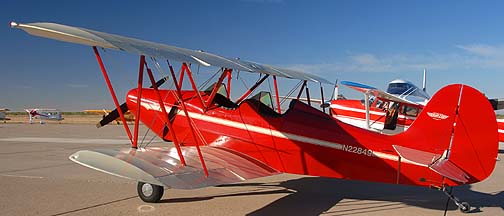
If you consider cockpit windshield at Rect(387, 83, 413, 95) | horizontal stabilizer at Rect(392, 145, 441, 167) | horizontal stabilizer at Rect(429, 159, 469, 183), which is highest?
cockpit windshield at Rect(387, 83, 413, 95)

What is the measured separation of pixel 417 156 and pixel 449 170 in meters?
0.50

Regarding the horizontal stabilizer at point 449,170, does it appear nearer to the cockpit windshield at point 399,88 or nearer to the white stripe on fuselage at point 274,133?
the white stripe on fuselage at point 274,133

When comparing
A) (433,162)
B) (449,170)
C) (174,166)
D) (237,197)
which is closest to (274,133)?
(237,197)

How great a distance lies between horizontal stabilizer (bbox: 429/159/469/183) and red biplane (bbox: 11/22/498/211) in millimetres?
17

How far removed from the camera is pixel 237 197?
21.9ft

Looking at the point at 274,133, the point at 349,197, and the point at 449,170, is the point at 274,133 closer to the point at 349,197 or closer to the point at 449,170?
the point at 349,197

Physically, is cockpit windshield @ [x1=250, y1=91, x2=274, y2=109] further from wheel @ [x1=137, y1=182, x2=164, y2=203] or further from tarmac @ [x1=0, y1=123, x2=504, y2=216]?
wheel @ [x1=137, y1=182, x2=164, y2=203]

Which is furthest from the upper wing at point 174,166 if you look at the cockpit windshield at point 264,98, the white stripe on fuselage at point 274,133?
the cockpit windshield at point 264,98

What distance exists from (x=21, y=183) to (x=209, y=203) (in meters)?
3.79

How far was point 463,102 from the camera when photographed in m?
5.56

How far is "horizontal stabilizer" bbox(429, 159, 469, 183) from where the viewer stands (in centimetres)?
506

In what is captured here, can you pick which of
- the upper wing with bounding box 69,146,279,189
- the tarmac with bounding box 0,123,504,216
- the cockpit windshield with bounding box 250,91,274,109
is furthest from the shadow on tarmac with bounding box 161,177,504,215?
the cockpit windshield with bounding box 250,91,274,109

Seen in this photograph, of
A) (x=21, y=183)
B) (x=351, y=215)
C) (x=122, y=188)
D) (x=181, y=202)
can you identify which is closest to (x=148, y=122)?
(x=122, y=188)

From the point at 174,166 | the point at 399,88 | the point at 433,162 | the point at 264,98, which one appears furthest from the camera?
the point at 399,88
